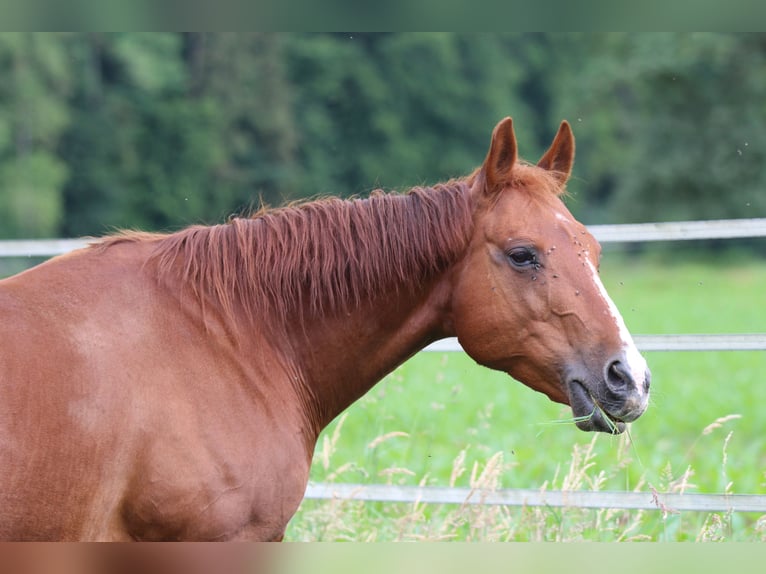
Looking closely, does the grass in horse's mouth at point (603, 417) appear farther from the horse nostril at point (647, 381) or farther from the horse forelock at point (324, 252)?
the horse forelock at point (324, 252)

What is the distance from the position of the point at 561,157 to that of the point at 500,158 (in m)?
0.53

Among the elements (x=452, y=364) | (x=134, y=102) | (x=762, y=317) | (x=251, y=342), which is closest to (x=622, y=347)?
(x=251, y=342)

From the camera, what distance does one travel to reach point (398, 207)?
3238 millimetres

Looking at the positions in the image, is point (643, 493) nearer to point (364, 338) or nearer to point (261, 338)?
point (364, 338)

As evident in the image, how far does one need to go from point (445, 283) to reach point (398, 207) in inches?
13.7

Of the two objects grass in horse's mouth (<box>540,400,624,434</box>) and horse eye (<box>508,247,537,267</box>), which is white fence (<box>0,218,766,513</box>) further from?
horse eye (<box>508,247,537,267</box>)

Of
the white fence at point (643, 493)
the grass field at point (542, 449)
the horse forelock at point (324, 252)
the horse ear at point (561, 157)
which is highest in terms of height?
the horse ear at point (561, 157)

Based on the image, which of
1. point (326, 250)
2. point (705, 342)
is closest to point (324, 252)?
point (326, 250)

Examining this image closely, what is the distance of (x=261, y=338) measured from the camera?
311 centimetres

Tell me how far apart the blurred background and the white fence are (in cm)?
2179

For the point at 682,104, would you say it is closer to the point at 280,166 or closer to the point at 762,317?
the point at 280,166

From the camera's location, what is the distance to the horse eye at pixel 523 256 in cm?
304

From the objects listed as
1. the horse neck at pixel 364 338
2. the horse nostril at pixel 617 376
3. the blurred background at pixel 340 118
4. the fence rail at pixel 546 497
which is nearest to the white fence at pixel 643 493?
the fence rail at pixel 546 497

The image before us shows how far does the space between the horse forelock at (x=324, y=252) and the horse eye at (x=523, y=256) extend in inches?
8.4
